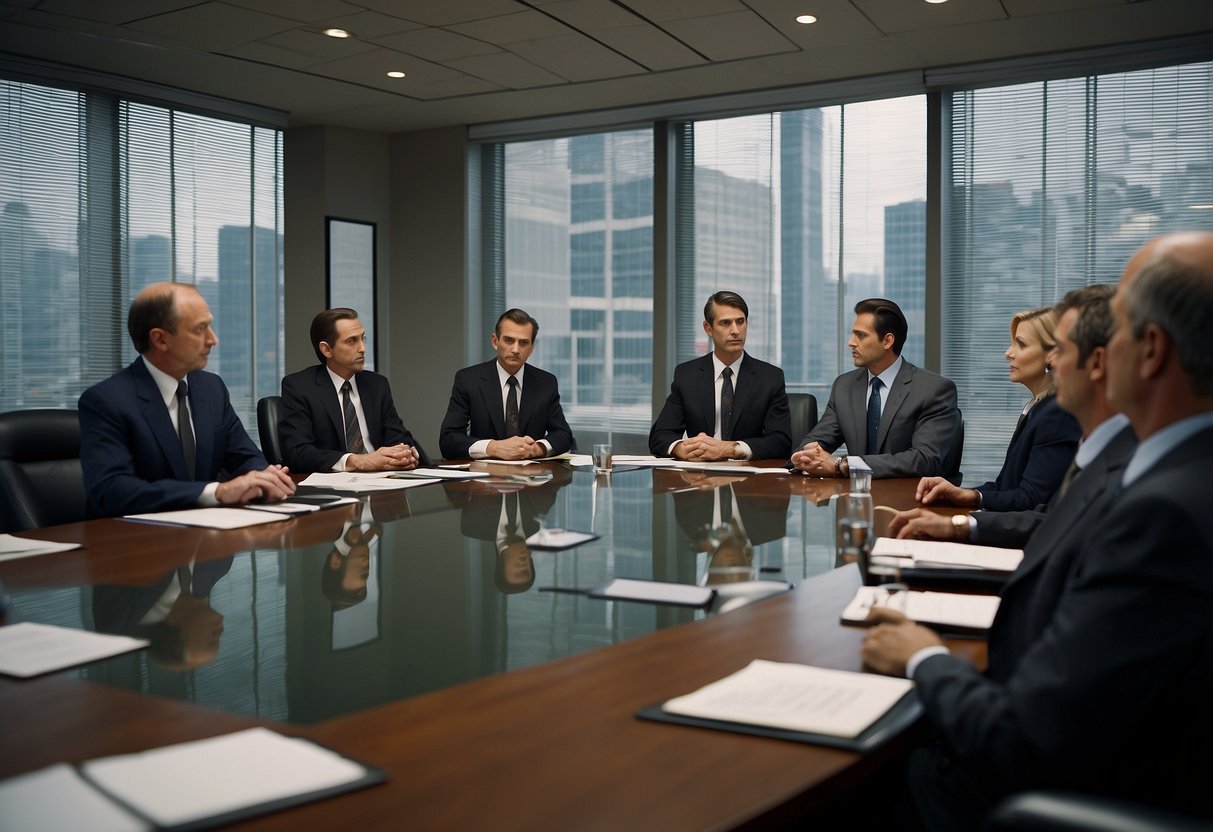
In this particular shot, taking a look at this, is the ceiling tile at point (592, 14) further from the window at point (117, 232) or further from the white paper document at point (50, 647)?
the white paper document at point (50, 647)

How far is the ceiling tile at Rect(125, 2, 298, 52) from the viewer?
545 cm

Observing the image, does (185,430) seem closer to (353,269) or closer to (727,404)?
(727,404)

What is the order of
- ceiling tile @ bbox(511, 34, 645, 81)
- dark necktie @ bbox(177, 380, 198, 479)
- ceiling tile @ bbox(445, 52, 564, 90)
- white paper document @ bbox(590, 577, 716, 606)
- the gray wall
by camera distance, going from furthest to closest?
the gray wall
ceiling tile @ bbox(445, 52, 564, 90)
ceiling tile @ bbox(511, 34, 645, 81)
dark necktie @ bbox(177, 380, 198, 479)
white paper document @ bbox(590, 577, 716, 606)

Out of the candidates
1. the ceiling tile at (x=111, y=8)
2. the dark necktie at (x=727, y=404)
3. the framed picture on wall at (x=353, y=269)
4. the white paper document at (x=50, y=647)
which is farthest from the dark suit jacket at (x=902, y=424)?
the framed picture on wall at (x=353, y=269)

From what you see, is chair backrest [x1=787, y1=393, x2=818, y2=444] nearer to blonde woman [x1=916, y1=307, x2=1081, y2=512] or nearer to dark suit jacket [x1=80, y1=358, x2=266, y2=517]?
blonde woman [x1=916, y1=307, x2=1081, y2=512]

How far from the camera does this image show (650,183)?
793 centimetres

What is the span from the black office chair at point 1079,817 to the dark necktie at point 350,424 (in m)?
4.23

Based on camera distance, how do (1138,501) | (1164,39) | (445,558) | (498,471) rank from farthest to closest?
(1164,39)
(498,471)
(445,558)
(1138,501)

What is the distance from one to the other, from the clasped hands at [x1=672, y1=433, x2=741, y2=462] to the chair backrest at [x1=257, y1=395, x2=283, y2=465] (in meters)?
1.92

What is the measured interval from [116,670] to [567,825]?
Answer: 2.87 ft

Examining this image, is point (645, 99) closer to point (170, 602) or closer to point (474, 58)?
point (474, 58)

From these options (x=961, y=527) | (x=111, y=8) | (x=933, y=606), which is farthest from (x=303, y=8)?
(x=933, y=606)

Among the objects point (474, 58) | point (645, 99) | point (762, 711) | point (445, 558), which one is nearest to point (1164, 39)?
point (645, 99)

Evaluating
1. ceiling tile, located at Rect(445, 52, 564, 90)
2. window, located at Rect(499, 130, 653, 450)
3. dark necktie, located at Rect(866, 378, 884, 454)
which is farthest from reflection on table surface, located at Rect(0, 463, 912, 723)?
window, located at Rect(499, 130, 653, 450)
